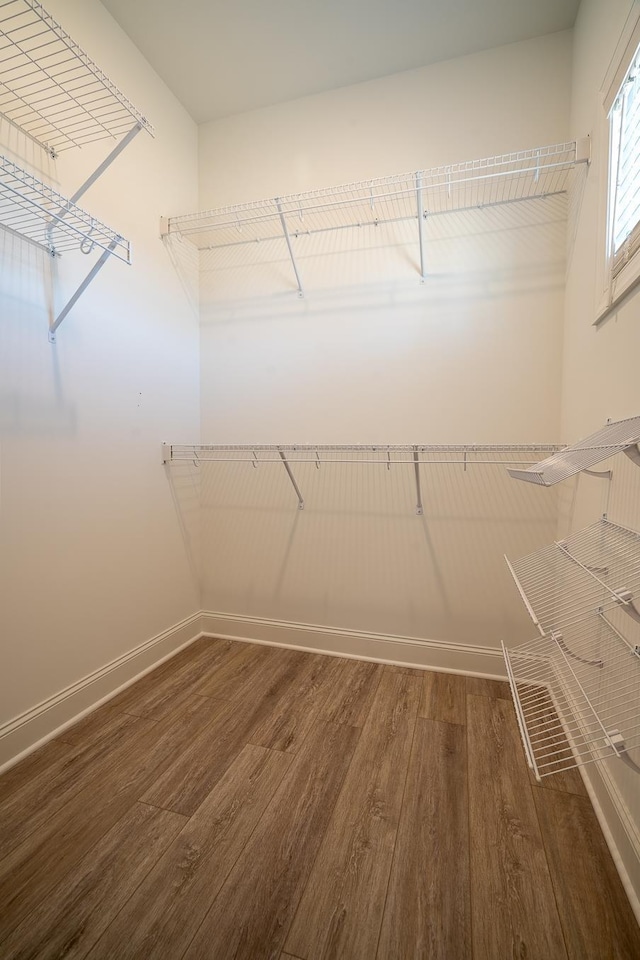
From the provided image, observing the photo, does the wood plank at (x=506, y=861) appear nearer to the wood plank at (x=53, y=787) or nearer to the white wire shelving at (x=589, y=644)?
the white wire shelving at (x=589, y=644)

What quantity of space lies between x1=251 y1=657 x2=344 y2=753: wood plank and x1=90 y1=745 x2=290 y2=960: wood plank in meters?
0.14

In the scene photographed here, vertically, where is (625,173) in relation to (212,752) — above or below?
above

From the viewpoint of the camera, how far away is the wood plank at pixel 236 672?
204 centimetres

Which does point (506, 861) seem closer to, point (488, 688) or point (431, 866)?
point (431, 866)

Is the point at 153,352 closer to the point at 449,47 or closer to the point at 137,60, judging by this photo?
the point at 137,60

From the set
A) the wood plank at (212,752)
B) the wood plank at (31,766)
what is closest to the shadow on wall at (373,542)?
the wood plank at (212,752)

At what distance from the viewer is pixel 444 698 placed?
1.99m

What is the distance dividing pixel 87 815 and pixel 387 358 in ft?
7.22

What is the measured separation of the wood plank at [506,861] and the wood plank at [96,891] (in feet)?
2.83

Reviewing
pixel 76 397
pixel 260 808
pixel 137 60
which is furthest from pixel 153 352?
pixel 260 808

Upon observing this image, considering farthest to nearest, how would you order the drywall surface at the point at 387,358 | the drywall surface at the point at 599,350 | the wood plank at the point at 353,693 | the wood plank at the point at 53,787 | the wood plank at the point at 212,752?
the drywall surface at the point at 387,358, the wood plank at the point at 353,693, the wood plank at the point at 212,752, the wood plank at the point at 53,787, the drywall surface at the point at 599,350

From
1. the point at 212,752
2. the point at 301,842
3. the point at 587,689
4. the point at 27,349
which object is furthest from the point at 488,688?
the point at 27,349

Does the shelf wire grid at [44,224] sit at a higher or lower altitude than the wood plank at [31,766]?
higher

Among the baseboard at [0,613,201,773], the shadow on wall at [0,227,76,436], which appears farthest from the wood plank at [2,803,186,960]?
the shadow on wall at [0,227,76,436]
